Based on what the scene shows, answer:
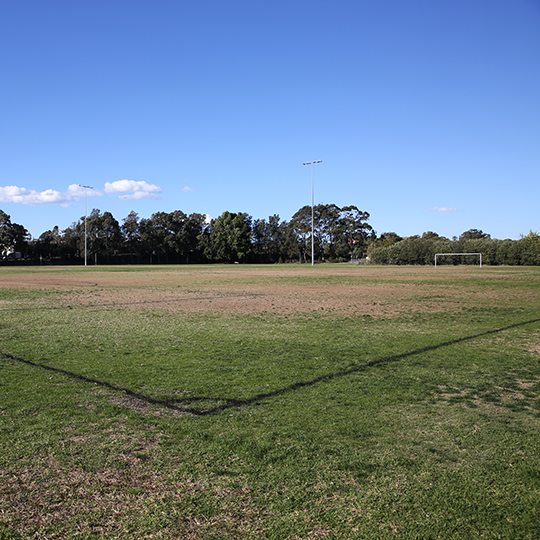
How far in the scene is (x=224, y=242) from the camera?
99.2 meters

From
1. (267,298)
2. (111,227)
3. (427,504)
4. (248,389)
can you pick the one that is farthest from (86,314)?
(111,227)

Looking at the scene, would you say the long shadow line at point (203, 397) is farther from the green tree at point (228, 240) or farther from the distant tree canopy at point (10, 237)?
the green tree at point (228, 240)

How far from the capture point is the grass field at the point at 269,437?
271 cm

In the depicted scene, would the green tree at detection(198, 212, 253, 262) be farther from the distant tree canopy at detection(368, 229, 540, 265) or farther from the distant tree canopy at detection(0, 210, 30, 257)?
the distant tree canopy at detection(0, 210, 30, 257)

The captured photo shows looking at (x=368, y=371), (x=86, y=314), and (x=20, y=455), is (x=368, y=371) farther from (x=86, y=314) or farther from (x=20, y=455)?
(x=86, y=314)

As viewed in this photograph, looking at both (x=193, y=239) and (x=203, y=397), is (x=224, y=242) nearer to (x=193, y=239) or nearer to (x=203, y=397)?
(x=193, y=239)

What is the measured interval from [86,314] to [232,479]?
1012cm

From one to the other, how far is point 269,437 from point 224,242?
96.2 metres

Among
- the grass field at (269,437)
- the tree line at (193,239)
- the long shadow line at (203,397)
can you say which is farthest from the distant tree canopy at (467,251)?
the long shadow line at (203,397)

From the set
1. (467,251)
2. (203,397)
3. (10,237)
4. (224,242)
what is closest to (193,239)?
(224,242)

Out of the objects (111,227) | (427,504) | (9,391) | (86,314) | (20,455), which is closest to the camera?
(427,504)

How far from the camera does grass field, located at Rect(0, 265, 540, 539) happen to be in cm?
271

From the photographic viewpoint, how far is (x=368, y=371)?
20.2 ft

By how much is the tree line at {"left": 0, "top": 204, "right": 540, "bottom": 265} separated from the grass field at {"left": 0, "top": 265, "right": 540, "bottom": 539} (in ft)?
220
